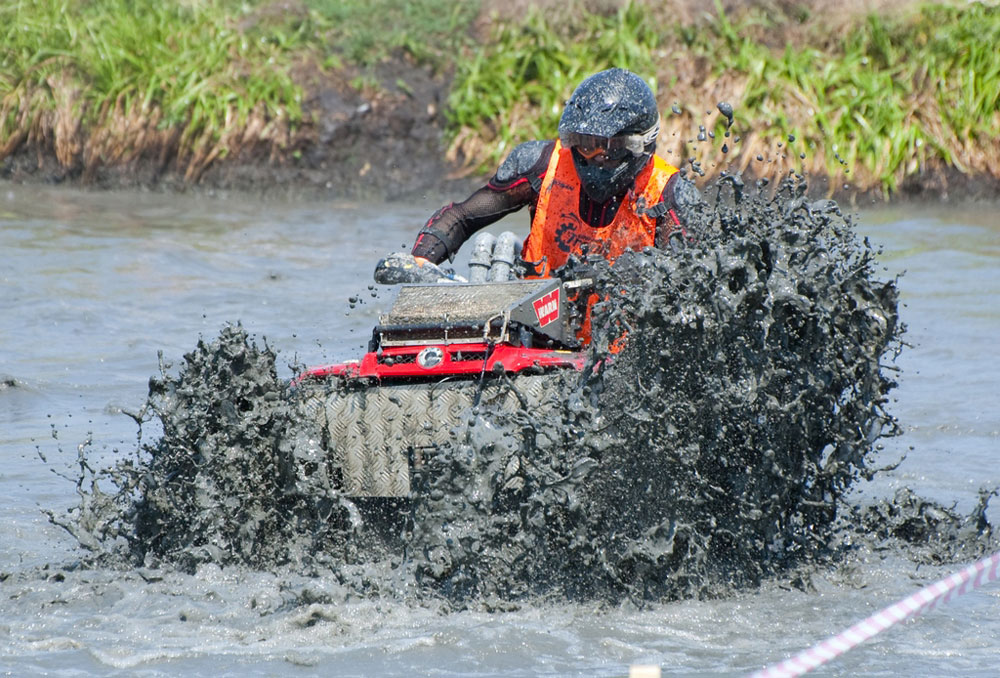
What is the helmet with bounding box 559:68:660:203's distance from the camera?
5641 millimetres

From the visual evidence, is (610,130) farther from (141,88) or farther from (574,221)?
(141,88)

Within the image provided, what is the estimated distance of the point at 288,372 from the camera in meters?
8.09

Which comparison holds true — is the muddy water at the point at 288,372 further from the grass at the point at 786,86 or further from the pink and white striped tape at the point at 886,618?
the grass at the point at 786,86

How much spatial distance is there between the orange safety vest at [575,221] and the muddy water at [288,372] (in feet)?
5.39

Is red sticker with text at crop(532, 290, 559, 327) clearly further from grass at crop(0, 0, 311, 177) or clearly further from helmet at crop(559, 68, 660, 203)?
grass at crop(0, 0, 311, 177)

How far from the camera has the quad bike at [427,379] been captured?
485 centimetres

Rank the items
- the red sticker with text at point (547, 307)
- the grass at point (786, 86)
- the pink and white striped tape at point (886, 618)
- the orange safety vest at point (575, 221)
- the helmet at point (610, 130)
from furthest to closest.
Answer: the grass at point (786, 86), the orange safety vest at point (575, 221), the helmet at point (610, 130), the red sticker with text at point (547, 307), the pink and white striped tape at point (886, 618)

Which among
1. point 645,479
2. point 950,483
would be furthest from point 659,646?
point 950,483

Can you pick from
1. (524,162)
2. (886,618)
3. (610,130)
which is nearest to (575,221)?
(524,162)

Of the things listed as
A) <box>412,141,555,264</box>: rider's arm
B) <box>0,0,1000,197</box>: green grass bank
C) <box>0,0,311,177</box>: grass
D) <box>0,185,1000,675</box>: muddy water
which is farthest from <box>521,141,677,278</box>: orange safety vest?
<box>0,0,311,177</box>: grass

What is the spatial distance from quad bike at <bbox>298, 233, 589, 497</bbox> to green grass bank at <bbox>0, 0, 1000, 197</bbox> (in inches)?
346

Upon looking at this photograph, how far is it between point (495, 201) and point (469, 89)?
8.33 m

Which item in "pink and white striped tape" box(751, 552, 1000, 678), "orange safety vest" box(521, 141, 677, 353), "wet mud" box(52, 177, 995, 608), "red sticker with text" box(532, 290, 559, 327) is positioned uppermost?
"orange safety vest" box(521, 141, 677, 353)

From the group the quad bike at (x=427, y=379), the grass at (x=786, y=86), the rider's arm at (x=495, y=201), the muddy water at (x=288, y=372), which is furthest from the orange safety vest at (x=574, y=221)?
the grass at (x=786, y=86)
